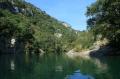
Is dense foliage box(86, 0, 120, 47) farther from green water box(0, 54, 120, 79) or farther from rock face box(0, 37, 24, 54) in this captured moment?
rock face box(0, 37, 24, 54)

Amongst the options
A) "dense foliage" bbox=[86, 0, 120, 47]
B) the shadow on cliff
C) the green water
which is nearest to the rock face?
the shadow on cliff

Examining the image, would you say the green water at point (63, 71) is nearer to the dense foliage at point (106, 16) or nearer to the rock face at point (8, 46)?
the dense foliage at point (106, 16)

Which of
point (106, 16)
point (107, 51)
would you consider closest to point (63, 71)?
point (106, 16)

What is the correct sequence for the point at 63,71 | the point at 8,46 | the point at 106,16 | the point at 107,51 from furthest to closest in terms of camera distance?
the point at 8,46
the point at 107,51
the point at 106,16
the point at 63,71

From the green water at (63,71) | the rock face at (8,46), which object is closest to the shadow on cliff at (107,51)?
the green water at (63,71)

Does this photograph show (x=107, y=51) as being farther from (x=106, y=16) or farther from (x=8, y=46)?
(x=8, y=46)

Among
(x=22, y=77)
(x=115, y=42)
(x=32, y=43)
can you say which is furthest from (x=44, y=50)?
(x=22, y=77)

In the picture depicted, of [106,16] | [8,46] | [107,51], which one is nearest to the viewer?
[106,16]

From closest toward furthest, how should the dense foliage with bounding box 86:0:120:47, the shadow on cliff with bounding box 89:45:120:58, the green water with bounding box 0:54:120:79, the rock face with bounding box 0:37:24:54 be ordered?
the green water with bounding box 0:54:120:79, the dense foliage with bounding box 86:0:120:47, the shadow on cliff with bounding box 89:45:120:58, the rock face with bounding box 0:37:24:54

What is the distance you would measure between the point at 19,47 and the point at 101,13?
3924 inches

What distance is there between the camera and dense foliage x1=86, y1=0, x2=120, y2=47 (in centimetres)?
7600

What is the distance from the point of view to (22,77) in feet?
126

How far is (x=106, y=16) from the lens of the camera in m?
79.7

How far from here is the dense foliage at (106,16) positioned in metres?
76.0
